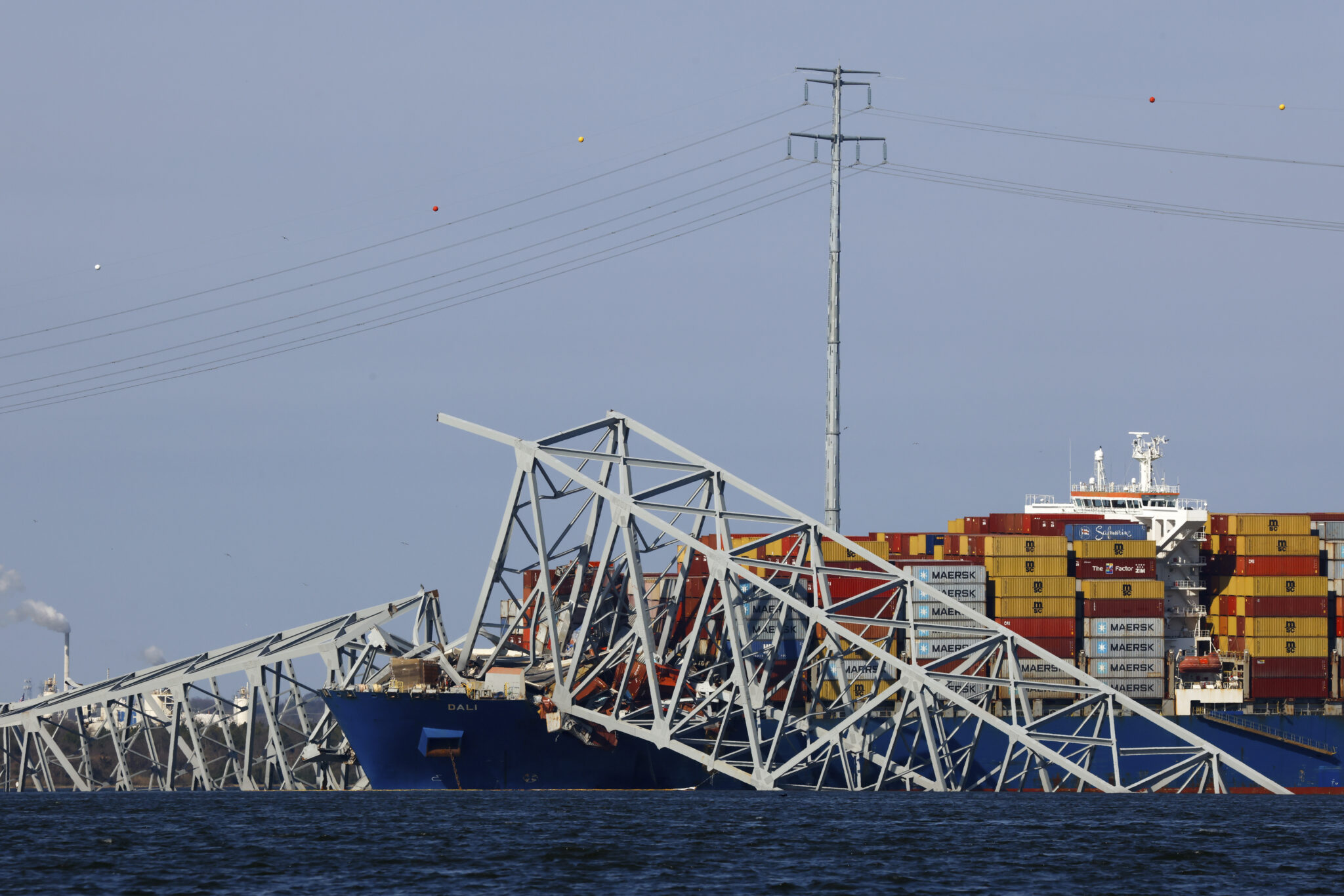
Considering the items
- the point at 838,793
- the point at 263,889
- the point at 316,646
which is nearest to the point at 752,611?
the point at 838,793

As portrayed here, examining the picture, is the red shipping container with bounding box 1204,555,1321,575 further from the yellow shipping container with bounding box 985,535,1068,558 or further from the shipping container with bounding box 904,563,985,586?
the shipping container with bounding box 904,563,985,586

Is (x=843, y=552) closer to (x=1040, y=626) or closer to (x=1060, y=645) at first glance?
(x=1040, y=626)

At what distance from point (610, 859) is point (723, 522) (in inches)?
1158

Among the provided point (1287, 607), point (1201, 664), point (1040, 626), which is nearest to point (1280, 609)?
point (1287, 607)

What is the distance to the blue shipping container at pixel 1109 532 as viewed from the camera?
310 feet

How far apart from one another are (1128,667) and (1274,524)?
10884 millimetres

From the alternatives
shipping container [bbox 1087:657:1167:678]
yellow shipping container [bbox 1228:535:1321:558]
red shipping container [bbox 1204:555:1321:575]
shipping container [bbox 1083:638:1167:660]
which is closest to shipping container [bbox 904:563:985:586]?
shipping container [bbox 1083:638:1167:660]

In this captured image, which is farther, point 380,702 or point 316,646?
point 316,646

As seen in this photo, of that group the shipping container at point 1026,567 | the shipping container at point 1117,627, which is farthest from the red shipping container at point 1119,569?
the shipping container at point 1117,627

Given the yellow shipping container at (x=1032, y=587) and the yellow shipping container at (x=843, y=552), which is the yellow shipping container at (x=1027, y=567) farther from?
the yellow shipping container at (x=843, y=552)

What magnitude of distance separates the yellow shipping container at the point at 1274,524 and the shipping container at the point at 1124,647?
769 cm

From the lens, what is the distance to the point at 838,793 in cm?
8419

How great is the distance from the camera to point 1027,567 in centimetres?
9106

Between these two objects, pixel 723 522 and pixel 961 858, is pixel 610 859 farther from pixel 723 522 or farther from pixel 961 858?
pixel 723 522
